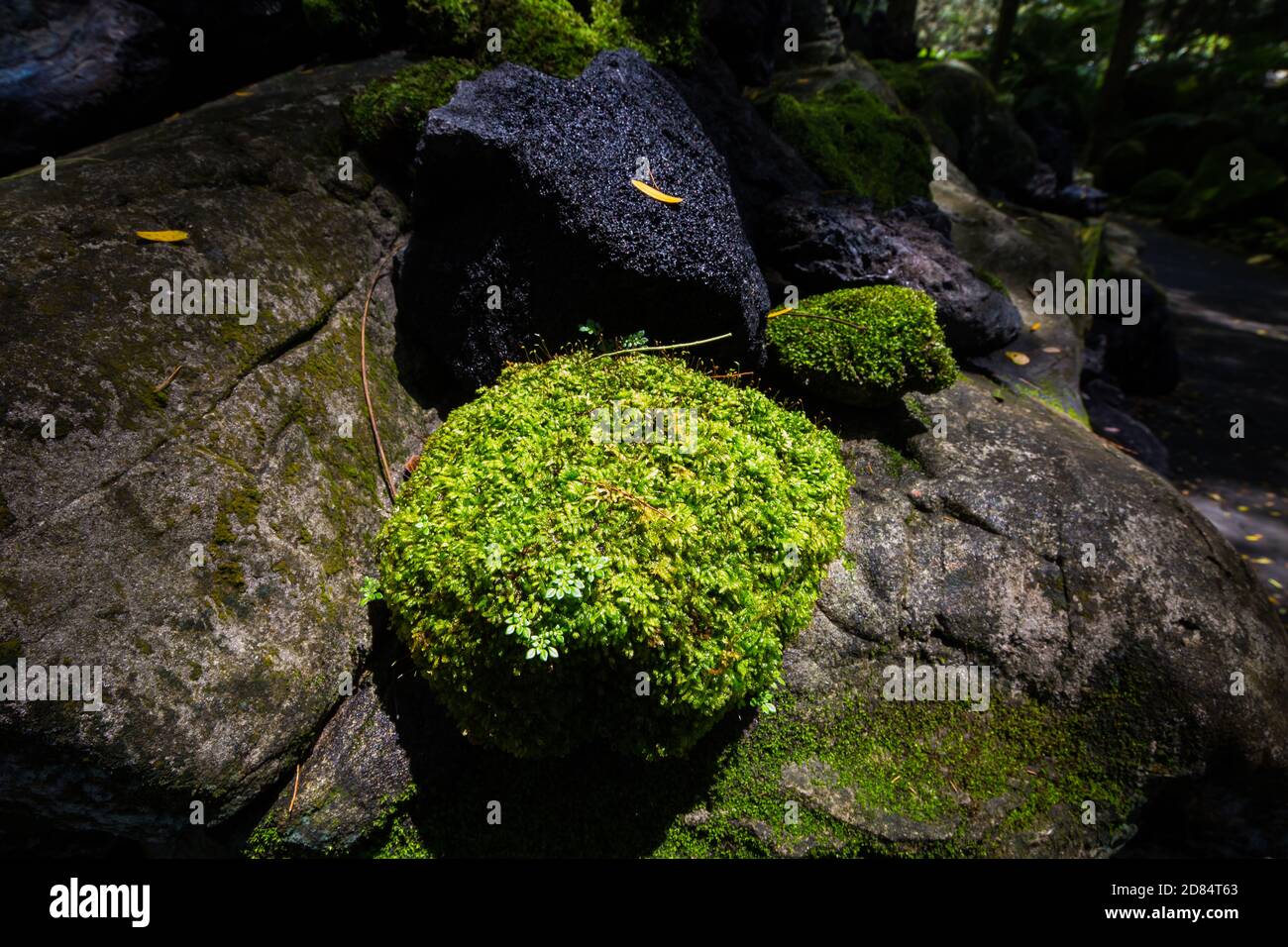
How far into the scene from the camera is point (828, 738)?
3.49 meters

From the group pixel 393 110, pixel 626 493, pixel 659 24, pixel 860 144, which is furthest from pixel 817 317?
pixel 860 144

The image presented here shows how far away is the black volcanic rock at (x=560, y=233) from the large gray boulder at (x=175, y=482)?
1.95ft

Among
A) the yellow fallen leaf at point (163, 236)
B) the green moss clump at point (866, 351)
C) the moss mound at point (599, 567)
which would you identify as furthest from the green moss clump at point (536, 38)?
the moss mound at point (599, 567)

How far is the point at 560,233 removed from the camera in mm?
3801

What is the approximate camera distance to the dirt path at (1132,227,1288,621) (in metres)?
7.12

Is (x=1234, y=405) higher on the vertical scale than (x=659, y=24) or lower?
lower

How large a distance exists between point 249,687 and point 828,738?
2.72 meters

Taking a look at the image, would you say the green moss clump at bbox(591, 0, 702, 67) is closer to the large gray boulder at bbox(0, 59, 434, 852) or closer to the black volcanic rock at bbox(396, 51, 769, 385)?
the black volcanic rock at bbox(396, 51, 769, 385)

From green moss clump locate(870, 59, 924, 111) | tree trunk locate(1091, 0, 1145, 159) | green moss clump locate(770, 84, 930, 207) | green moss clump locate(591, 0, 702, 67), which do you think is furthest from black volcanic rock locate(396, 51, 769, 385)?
tree trunk locate(1091, 0, 1145, 159)

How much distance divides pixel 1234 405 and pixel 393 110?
11.2 metres

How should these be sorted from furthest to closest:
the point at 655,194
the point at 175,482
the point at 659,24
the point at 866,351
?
the point at 659,24
the point at 866,351
the point at 655,194
the point at 175,482

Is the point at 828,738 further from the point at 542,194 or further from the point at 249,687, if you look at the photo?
the point at 542,194

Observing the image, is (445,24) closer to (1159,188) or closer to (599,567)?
(599,567)

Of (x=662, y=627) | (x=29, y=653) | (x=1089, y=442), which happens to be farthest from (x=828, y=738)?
(x=29, y=653)
